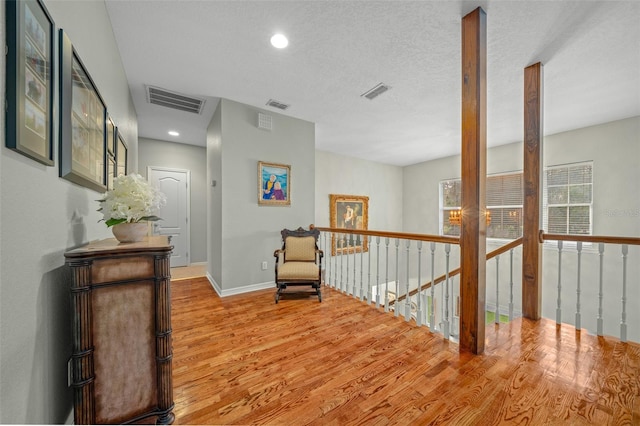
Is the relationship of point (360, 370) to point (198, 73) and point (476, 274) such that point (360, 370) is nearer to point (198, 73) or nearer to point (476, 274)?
point (476, 274)

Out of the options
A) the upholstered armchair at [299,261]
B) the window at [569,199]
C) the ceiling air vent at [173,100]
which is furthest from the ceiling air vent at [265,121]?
the window at [569,199]

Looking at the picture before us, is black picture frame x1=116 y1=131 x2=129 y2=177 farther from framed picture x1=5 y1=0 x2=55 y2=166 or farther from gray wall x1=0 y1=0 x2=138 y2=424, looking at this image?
framed picture x1=5 y1=0 x2=55 y2=166

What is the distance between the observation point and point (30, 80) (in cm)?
88

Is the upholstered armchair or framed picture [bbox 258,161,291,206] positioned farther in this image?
framed picture [bbox 258,161,291,206]

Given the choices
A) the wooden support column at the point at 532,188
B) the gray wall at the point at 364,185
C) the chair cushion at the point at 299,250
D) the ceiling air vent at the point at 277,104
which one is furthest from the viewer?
the gray wall at the point at 364,185

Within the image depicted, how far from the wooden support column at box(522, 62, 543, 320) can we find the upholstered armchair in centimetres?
232

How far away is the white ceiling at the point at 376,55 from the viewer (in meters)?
→ 1.89

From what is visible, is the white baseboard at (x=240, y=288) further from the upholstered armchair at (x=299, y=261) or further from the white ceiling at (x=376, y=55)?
the white ceiling at (x=376, y=55)

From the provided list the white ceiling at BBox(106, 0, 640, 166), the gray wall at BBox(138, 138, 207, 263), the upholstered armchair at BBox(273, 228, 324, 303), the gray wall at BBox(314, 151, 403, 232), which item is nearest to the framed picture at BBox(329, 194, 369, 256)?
the gray wall at BBox(314, 151, 403, 232)

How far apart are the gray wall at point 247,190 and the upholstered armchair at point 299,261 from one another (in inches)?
12.9

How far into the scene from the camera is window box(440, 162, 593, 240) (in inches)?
160

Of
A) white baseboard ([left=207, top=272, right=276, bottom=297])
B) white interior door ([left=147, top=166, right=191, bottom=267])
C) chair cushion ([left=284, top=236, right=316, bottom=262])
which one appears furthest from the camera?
white interior door ([left=147, top=166, right=191, bottom=267])

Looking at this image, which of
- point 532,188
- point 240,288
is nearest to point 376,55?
point 532,188

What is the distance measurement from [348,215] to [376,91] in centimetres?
339
